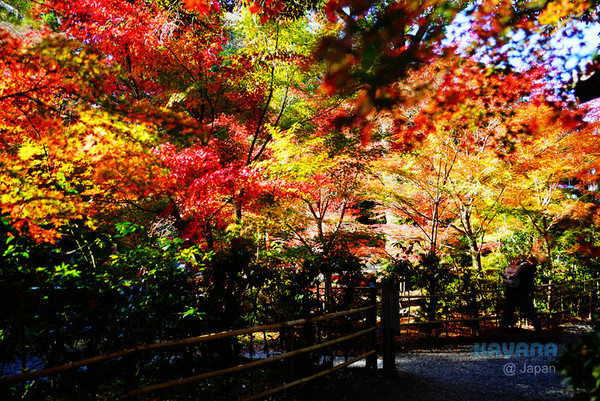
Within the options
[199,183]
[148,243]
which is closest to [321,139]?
[199,183]

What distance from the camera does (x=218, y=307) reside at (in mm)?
4066

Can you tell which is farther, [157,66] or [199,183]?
[157,66]

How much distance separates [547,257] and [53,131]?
10.8m

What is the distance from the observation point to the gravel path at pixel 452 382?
4605 mm

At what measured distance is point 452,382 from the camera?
5211mm

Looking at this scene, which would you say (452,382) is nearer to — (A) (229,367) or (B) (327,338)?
(B) (327,338)

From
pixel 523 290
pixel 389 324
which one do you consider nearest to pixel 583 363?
pixel 389 324

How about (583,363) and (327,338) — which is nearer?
(583,363)

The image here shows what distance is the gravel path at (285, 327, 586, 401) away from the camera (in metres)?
4.61

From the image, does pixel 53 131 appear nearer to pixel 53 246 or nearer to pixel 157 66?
pixel 53 246
